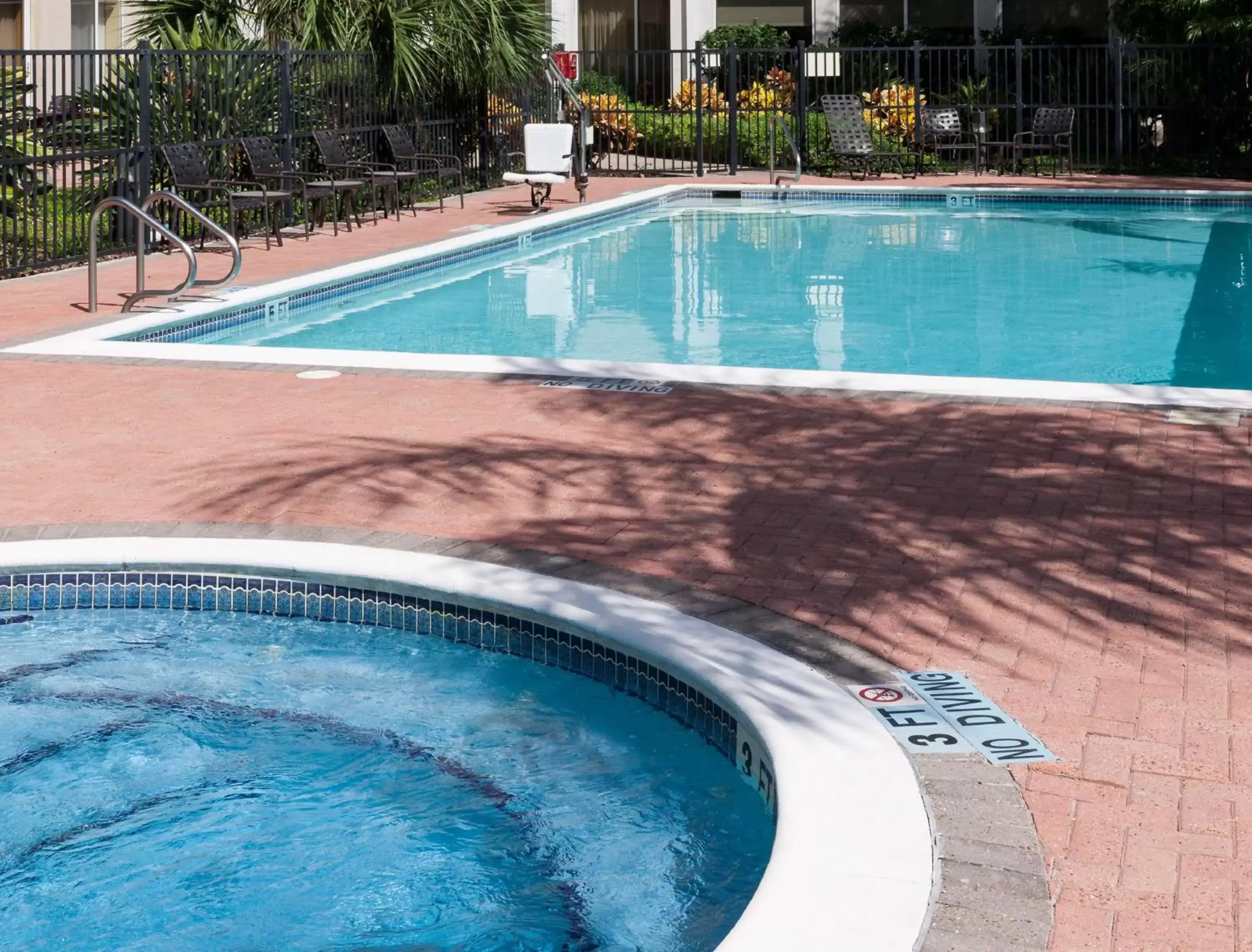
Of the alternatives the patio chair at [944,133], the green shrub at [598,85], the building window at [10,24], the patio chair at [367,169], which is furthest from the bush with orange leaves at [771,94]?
the building window at [10,24]

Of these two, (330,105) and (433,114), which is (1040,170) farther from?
(330,105)

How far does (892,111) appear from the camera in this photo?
26.0 metres

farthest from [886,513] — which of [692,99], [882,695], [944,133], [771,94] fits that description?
[692,99]

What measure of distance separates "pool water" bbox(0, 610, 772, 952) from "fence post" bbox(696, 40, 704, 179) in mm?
18848

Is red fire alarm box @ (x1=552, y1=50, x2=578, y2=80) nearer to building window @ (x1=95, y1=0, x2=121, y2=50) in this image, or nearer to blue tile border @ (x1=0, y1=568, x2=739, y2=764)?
building window @ (x1=95, y1=0, x2=121, y2=50)

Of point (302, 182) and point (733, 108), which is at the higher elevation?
point (733, 108)

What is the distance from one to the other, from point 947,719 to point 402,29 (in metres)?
15.9

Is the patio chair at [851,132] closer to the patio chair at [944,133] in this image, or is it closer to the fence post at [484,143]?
the patio chair at [944,133]

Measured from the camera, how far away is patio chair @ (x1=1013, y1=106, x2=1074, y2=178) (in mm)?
23391

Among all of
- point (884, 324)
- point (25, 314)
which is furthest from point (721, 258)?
point (25, 314)

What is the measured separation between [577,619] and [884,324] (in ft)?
26.6

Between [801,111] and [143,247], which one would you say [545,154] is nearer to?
[801,111]

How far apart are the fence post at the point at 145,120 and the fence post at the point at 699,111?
9.89 m

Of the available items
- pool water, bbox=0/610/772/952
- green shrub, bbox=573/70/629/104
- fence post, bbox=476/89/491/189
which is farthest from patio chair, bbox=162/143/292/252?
green shrub, bbox=573/70/629/104
